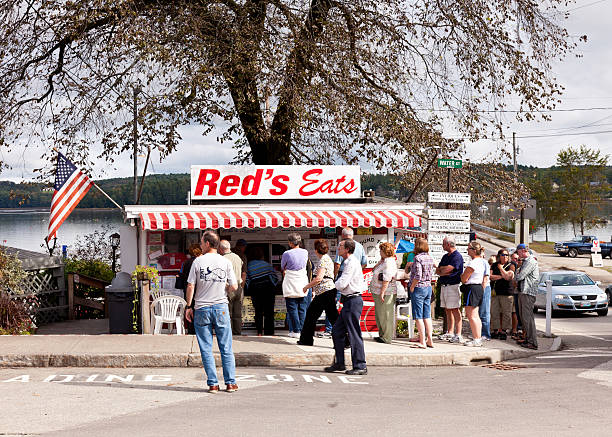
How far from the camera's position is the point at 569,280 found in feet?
75.5

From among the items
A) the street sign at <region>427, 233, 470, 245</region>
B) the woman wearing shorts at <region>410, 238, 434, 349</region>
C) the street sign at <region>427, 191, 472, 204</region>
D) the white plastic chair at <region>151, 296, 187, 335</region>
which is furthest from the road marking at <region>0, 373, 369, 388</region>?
the street sign at <region>427, 191, 472, 204</region>

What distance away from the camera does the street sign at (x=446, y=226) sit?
14.5m

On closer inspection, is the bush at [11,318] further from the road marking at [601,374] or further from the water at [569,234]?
the water at [569,234]

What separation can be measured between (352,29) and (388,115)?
2.47 meters

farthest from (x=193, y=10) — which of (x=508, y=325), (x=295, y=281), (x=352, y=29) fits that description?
(x=508, y=325)

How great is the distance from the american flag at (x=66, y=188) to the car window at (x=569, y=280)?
14.4 metres

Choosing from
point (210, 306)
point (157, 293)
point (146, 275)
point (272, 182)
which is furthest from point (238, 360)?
point (272, 182)

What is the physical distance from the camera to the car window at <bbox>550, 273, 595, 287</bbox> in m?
22.8

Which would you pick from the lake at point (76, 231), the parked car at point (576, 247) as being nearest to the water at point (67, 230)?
the lake at point (76, 231)

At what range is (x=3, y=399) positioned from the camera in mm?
8109

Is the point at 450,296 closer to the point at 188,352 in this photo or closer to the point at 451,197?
the point at 451,197

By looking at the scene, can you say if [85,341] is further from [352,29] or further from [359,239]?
[352,29]

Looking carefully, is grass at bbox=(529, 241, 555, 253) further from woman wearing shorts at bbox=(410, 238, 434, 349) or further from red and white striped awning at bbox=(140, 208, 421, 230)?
woman wearing shorts at bbox=(410, 238, 434, 349)

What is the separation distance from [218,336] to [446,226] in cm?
699
